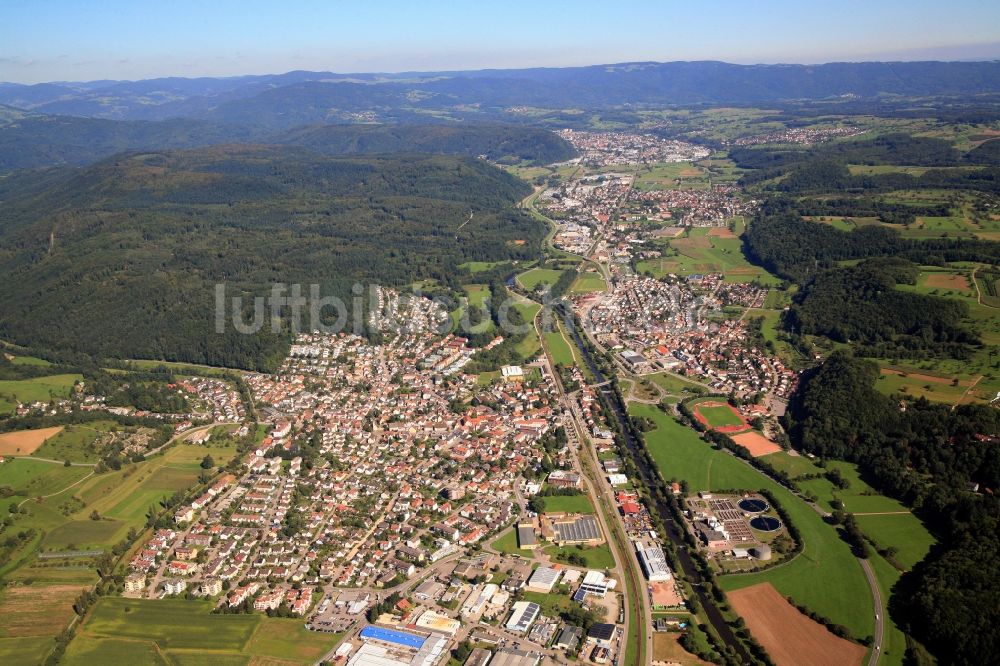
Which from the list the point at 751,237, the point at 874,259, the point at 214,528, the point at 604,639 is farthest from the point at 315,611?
the point at 751,237

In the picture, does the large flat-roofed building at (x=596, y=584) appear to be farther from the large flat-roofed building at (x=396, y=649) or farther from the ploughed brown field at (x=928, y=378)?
the ploughed brown field at (x=928, y=378)

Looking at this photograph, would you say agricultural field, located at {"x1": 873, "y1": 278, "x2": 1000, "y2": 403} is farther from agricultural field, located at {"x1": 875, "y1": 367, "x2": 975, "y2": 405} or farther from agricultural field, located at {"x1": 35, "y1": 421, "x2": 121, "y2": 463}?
agricultural field, located at {"x1": 35, "y1": 421, "x2": 121, "y2": 463}

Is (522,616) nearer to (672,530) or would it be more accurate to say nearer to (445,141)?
(672,530)

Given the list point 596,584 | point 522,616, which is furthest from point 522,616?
point 596,584

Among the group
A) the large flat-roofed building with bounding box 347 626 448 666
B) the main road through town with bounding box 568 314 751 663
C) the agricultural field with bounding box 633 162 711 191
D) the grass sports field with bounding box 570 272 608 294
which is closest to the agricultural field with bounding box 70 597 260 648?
the large flat-roofed building with bounding box 347 626 448 666

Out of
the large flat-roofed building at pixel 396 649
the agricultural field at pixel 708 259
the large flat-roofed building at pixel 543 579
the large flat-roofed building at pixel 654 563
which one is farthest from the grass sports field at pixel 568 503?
the agricultural field at pixel 708 259

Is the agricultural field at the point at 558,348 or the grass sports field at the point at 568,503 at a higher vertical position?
the agricultural field at the point at 558,348

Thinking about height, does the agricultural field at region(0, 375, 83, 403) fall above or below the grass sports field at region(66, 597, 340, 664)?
above
